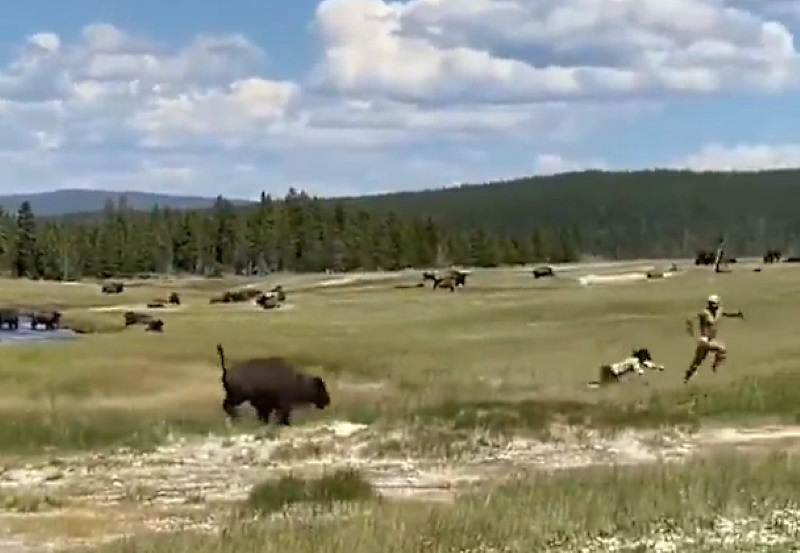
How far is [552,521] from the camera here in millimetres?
15109

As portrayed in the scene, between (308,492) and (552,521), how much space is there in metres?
5.67

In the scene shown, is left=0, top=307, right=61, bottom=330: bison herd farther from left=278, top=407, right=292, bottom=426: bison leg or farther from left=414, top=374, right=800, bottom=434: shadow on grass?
left=414, top=374, right=800, bottom=434: shadow on grass

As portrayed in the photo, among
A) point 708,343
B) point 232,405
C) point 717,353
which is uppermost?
point 708,343

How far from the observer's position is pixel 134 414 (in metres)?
32.7

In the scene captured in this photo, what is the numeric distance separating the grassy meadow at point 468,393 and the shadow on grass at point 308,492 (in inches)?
2.2

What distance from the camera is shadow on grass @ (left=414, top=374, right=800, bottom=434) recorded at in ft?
91.2

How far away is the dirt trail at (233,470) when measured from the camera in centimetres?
2003

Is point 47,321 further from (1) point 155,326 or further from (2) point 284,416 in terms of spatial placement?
(2) point 284,416

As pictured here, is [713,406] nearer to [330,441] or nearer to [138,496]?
[330,441]

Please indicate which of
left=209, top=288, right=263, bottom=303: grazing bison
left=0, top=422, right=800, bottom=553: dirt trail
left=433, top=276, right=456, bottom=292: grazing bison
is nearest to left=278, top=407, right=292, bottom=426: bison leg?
left=0, top=422, right=800, bottom=553: dirt trail

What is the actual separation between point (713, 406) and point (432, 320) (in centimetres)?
3271

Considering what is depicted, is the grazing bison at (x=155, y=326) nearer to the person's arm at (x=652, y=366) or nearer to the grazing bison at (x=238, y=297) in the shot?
the person's arm at (x=652, y=366)

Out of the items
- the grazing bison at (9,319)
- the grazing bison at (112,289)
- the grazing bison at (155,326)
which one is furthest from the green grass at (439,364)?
the grazing bison at (112,289)

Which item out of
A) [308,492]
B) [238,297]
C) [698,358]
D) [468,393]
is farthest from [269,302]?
[308,492]
